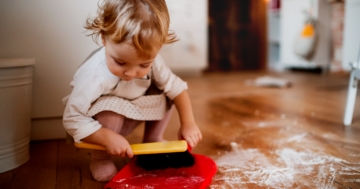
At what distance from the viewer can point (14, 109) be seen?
0.78m

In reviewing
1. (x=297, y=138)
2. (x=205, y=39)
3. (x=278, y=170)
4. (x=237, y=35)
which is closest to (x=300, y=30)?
(x=237, y=35)

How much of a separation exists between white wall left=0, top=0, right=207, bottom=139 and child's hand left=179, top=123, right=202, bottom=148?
446mm

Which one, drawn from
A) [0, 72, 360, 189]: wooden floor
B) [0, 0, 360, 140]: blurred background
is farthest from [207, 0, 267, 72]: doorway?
[0, 72, 360, 189]: wooden floor

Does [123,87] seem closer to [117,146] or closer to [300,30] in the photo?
[117,146]

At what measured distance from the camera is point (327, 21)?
2.67 metres

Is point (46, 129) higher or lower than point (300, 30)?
lower

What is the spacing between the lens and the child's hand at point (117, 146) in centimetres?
65

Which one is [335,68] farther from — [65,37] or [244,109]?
[65,37]

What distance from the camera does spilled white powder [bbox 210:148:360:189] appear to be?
673 millimetres

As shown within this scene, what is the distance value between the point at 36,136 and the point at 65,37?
12.8 inches

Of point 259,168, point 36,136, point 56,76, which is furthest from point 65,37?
point 259,168

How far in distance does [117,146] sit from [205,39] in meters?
2.25

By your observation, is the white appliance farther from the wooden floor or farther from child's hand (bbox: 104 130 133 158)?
child's hand (bbox: 104 130 133 158)

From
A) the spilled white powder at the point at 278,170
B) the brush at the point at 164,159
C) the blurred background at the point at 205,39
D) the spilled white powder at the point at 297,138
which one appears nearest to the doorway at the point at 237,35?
the blurred background at the point at 205,39
